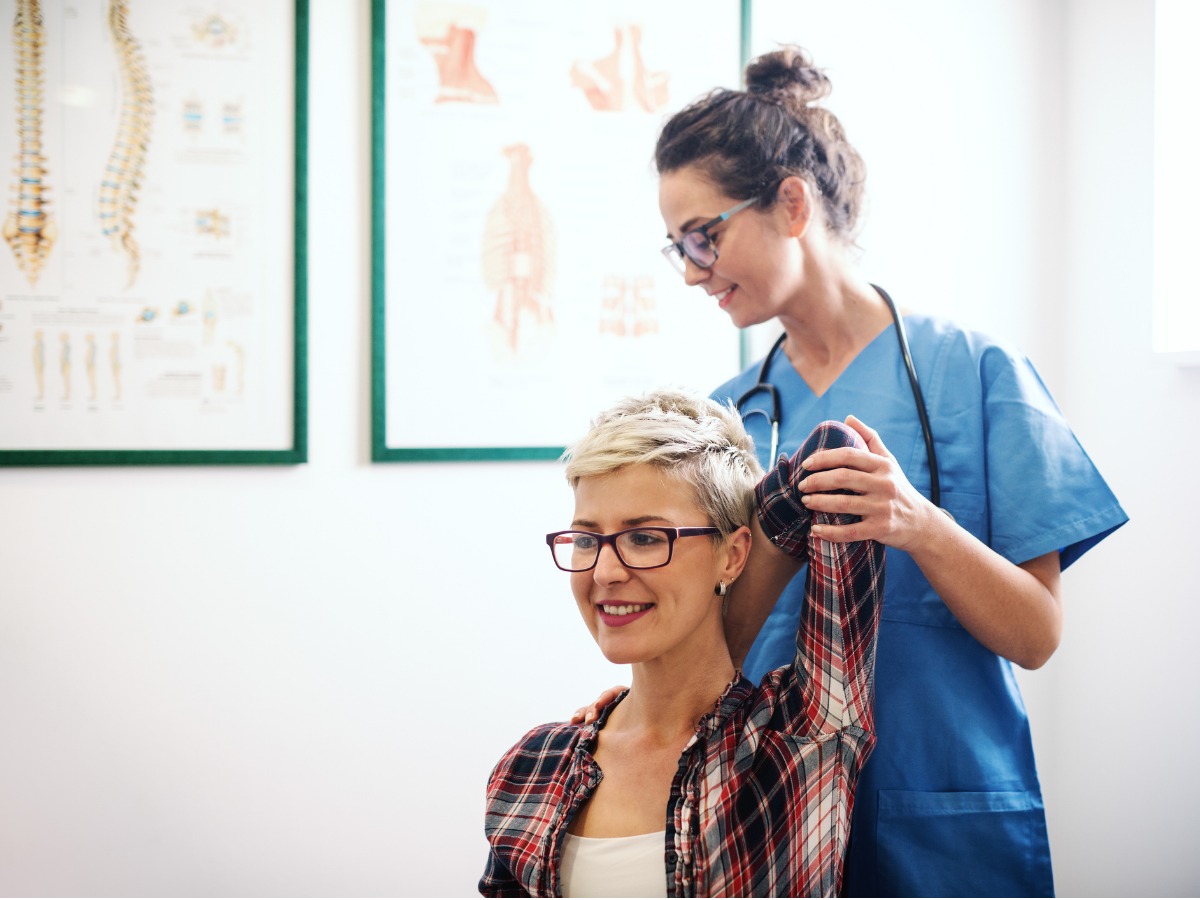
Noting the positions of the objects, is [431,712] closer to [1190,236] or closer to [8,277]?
[8,277]

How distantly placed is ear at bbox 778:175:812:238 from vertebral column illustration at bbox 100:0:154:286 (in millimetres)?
1465

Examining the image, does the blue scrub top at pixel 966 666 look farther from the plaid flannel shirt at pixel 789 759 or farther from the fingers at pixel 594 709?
the fingers at pixel 594 709

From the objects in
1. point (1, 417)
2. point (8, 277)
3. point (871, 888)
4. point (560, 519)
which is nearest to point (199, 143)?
point (8, 277)

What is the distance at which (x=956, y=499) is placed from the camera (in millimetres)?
1359

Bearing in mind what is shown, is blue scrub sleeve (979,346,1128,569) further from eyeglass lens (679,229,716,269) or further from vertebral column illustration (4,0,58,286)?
vertebral column illustration (4,0,58,286)

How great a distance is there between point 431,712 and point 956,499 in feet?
4.62

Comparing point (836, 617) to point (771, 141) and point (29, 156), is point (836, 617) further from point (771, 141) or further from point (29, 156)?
point (29, 156)

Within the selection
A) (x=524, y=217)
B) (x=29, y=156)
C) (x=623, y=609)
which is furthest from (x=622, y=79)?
(x=623, y=609)

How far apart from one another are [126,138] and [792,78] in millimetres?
1467

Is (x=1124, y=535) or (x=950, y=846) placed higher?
(x=1124, y=535)

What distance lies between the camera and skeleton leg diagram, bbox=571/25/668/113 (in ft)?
7.77

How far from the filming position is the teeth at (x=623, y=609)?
126cm

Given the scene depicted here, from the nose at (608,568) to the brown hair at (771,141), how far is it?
1.97ft

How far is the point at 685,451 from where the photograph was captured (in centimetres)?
131
